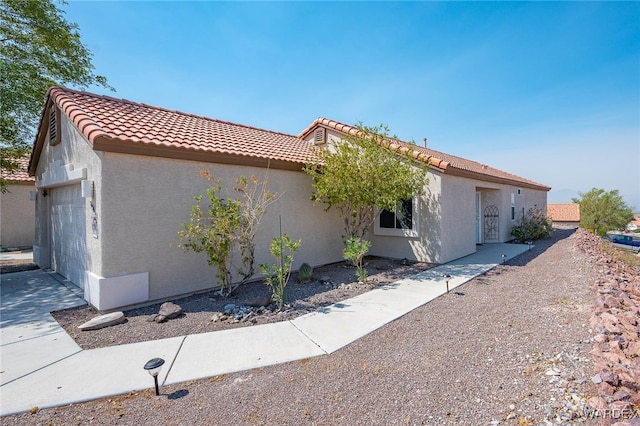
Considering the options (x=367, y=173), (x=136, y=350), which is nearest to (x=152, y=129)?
(x=136, y=350)

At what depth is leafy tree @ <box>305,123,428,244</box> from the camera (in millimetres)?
8688

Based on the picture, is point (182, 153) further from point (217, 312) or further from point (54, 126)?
point (54, 126)

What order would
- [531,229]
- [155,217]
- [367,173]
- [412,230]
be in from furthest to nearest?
[531,229], [412,230], [367,173], [155,217]

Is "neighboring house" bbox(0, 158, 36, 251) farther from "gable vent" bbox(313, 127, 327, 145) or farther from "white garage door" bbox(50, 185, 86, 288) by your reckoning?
"gable vent" bbox(313, 127, 327, 145)

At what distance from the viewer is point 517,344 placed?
421 centimetres

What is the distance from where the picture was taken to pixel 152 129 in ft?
23.3

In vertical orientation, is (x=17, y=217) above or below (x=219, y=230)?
above

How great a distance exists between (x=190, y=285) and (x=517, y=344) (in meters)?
6.49

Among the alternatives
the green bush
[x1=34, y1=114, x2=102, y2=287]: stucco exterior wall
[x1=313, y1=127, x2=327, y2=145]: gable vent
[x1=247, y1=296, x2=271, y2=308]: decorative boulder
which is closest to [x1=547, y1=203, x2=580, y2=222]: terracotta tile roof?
the green bush

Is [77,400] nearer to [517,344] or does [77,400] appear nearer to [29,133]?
[517,344]

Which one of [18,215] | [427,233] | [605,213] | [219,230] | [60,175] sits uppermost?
[60,175]

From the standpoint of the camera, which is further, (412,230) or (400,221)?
(400,221)

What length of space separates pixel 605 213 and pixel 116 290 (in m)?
64.6

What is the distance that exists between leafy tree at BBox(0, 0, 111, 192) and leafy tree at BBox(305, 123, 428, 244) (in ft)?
34.9
